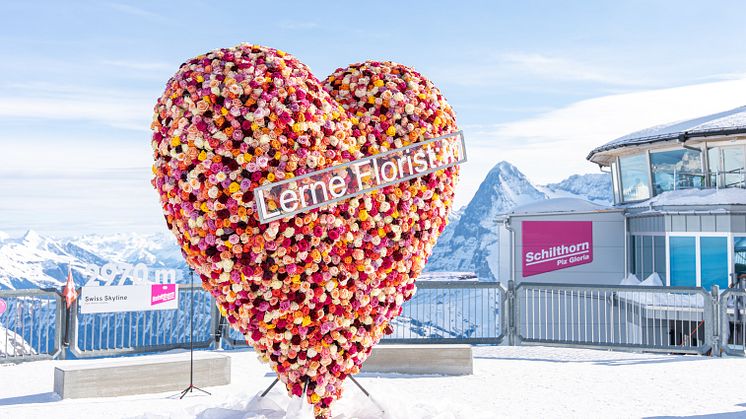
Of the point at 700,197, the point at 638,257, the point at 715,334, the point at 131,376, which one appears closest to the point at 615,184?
the point at 638,257

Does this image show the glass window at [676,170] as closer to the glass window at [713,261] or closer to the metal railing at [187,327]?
the glass window at [713,261]

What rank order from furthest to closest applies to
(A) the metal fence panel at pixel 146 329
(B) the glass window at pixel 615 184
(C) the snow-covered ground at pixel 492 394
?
(B) the glass window at pixel 615 184
(A) the metal fence panel at pixel 146 329
(C) the snow-covered ground at pixel 492 394

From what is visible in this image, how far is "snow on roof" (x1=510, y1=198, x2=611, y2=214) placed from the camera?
2445cm

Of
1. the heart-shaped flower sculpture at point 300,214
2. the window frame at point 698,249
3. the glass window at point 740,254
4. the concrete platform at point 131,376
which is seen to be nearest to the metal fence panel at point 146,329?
the concrete platform at point 131,376

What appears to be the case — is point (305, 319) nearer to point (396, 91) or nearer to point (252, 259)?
point (252, 259)

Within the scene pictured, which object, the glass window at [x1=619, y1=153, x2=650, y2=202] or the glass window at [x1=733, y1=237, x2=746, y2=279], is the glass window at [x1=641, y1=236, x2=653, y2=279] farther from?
the glass window at [x1=733, y1=237, x2=746, y2=279]

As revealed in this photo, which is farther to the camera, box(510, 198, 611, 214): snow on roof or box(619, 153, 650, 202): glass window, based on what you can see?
box(619, 153, 650, 202): glass window

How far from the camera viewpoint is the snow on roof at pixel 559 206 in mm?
24452

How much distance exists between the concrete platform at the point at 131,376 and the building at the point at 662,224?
53.5 feet

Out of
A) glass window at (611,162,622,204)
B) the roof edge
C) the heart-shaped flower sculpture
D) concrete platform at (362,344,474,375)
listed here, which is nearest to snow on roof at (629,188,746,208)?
the roof edge

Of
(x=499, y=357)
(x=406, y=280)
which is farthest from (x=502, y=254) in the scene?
(x=406, y=280)

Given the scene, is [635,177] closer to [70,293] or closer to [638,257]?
[638,257]

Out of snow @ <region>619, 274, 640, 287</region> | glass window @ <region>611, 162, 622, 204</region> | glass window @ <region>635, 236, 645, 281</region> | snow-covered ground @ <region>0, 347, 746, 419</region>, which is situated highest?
glass window @ <region>611, 162, 622, 204</region>

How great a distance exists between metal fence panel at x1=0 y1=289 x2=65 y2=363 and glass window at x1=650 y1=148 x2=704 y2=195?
20.8 meters
